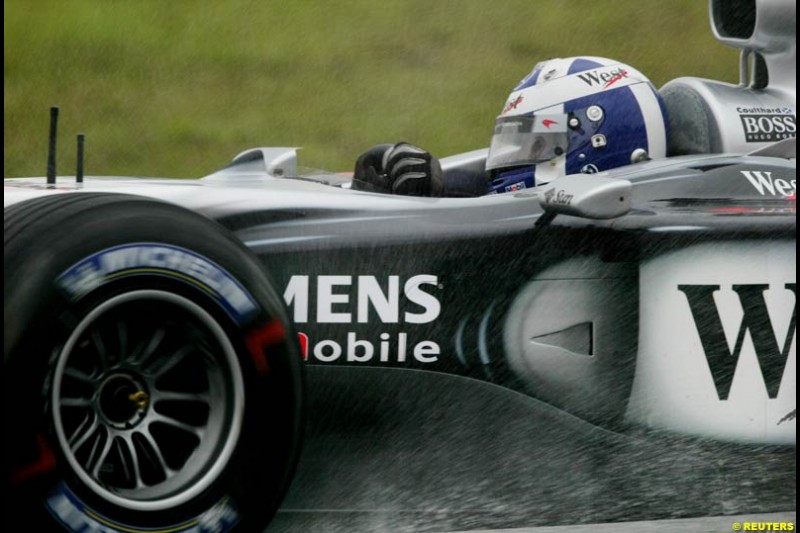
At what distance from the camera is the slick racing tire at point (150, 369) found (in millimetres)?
2633

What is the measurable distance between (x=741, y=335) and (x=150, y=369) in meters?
1.48

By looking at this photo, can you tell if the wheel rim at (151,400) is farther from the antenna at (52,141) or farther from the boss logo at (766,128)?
the boss logo at (766,128)

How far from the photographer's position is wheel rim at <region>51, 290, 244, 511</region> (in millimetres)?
2742

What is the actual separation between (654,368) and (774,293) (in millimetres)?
391

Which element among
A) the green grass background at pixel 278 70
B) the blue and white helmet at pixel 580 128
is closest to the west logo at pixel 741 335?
the blue and white helmet at pixel 580 128

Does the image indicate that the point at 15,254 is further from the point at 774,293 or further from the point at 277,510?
the point at 774,293

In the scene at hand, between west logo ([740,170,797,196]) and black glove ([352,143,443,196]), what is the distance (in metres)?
1.02

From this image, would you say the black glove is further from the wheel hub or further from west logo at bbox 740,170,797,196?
the wheel hub

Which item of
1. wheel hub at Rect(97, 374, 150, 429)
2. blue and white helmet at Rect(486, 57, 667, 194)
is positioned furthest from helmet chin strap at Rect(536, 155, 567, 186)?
wheel hub at Rect(97, 374, 150, 429)

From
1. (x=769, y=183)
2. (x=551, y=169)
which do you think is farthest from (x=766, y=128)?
(x=551, y=169)

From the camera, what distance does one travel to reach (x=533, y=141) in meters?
4.27

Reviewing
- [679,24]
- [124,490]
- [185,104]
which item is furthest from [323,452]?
[679,24]

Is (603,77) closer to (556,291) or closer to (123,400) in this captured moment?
(556,291)

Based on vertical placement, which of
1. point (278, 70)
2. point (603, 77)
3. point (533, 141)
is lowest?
point (533, 141)
